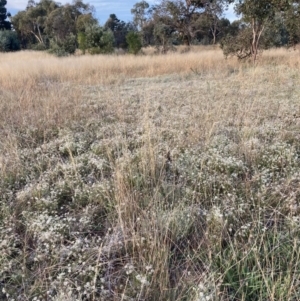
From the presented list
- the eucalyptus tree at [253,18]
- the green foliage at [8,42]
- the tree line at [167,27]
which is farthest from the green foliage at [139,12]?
the eucalyptus tree at [253,18]

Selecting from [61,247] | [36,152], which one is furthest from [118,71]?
[61,247]

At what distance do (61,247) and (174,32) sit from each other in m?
23.6

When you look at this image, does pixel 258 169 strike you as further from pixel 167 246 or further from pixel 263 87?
pixel 263 87

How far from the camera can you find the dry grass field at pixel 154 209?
5.16 feet

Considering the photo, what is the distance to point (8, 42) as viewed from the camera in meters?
26.7

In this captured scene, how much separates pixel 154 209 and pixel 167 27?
73.1ft

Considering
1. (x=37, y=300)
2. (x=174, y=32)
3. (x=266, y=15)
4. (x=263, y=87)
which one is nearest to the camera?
(x=37, y=300)

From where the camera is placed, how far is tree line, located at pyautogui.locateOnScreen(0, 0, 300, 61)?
392 inches

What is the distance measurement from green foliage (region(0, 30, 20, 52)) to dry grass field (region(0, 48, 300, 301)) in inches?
1003

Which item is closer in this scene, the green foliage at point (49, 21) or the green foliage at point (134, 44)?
the green foliage at point (134, 44)

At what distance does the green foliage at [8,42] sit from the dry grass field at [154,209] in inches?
1003

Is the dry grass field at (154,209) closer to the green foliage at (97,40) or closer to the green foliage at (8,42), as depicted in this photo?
the green foliage at (97,40)

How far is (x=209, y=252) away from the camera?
1676mm

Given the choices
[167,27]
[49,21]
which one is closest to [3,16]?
[49,21]
